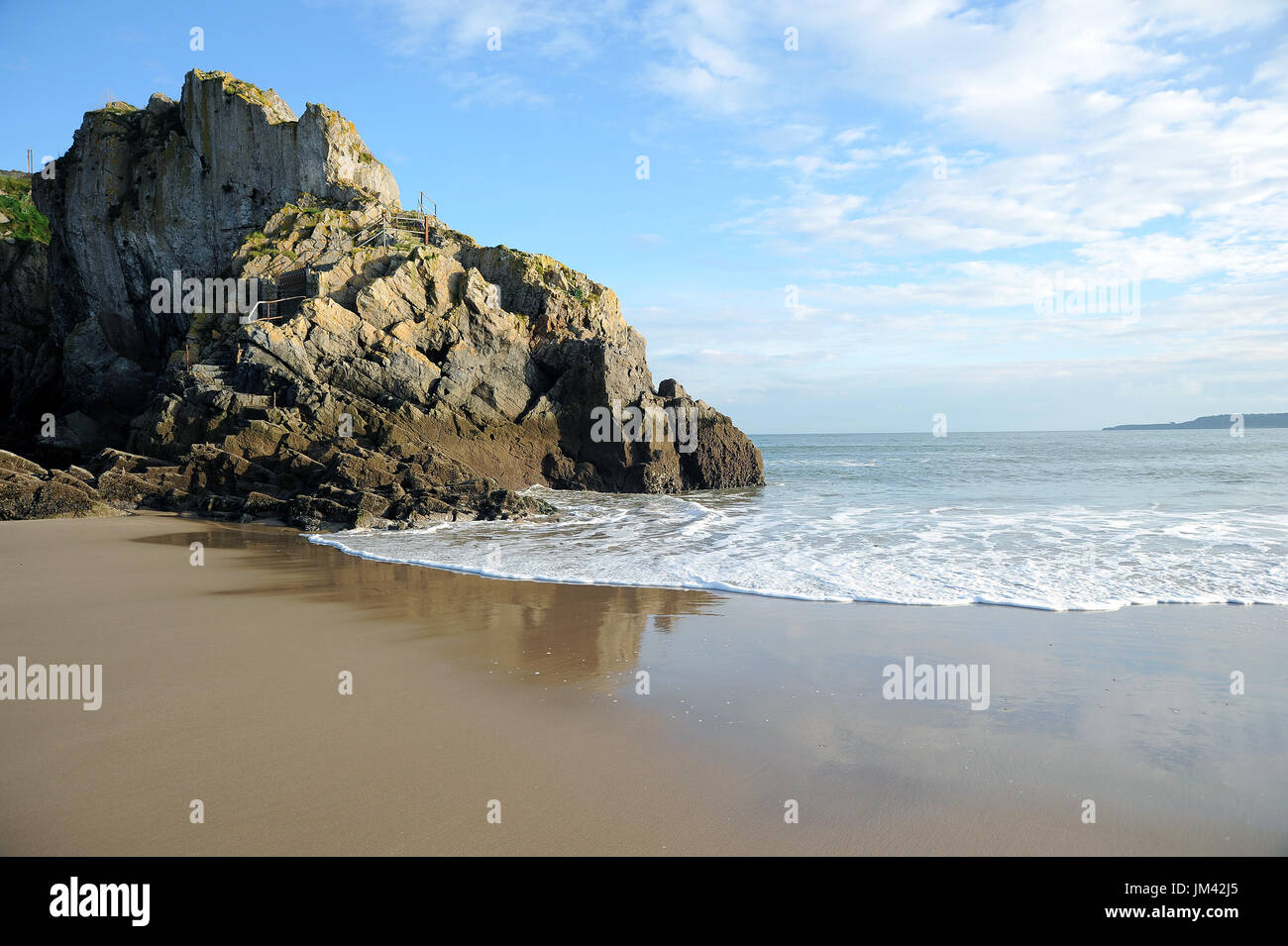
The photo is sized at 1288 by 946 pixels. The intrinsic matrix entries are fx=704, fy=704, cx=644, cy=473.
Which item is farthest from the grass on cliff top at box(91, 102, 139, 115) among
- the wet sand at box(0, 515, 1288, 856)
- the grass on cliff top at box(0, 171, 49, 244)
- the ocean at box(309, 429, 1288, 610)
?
the wet sand at box(0, 515, 1288, 856)

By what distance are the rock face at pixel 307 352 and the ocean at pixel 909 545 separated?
2631 mm

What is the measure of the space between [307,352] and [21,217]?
36.9 meters

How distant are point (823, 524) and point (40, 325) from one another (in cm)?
3596

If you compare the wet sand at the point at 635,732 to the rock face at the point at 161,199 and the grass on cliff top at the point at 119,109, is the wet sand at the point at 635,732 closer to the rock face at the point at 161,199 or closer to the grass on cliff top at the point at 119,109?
the rock face at the point at 161,199

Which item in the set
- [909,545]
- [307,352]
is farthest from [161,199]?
[909,545]

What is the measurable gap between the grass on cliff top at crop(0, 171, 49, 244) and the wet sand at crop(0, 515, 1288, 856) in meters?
40.6

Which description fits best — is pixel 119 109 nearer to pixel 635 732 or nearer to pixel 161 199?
pixel 161 199

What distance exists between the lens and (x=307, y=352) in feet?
66.9

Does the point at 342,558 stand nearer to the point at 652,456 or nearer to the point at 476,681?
the point at 476,681

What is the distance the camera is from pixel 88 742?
14.2ft

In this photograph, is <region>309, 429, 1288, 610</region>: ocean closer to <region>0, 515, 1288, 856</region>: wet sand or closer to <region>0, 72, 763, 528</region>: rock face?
<region>0, 515, 1288, 856</region>: wet sand
